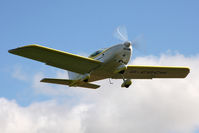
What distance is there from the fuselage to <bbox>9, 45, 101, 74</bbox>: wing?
1.49 ft

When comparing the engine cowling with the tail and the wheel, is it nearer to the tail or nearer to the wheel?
the wheel

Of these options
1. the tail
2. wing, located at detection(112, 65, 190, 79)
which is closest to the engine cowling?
wing, located at detection(112, 65, 190, 79)

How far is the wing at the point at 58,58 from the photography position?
21312 mm

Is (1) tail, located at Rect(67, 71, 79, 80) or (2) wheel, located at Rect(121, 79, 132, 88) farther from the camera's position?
(1) tail, located at Rect(67, 71, 79, 80)

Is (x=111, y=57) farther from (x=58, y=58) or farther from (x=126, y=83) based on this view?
(x=58, y=58)

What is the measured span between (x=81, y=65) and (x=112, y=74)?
8.49 ft

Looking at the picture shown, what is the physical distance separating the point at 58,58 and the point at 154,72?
26.6ft

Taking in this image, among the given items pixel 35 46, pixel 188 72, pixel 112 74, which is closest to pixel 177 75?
pixel 188 72

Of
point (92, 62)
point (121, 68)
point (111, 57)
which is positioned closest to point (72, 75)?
point (92, 62)

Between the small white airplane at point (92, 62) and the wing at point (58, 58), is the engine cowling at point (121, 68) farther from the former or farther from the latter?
the wing at point (58, 58)

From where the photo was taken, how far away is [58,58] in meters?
22.8

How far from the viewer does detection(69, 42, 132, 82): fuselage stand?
2261 centimetres

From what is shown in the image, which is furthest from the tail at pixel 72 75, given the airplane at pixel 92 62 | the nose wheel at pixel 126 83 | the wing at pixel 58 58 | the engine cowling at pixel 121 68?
the engine cowling at pixel 121 68

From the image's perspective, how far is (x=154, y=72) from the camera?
26.9 metres
